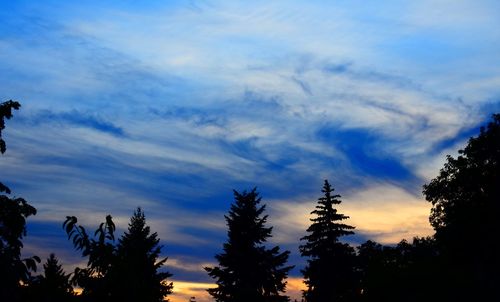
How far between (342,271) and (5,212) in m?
37.8

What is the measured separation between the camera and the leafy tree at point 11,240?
210 inches

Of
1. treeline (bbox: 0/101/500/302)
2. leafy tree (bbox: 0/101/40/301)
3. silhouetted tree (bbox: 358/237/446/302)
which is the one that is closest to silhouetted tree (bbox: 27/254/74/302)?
leafy tree (bbox: 0/101/40/301)

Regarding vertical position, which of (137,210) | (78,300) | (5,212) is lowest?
(78,300)

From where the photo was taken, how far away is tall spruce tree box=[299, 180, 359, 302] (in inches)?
1663

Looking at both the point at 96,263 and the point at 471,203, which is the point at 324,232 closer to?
the point at 471,203

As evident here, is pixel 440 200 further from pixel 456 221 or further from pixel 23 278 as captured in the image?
pixel 23 278

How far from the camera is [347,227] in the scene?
45.0m

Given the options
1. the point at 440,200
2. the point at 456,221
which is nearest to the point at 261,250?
the point at 456,221

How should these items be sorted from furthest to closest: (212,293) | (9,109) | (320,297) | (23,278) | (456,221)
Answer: (456,221) < (320,297) < (212,293) < (9,109) < (23,278)

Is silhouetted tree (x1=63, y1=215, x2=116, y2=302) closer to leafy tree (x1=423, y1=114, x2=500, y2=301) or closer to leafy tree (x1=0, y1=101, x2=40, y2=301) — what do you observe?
leafy tree (x1=0, y1=101, x2=40, y2=301)

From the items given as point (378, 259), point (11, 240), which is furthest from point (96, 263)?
point (378, 259)

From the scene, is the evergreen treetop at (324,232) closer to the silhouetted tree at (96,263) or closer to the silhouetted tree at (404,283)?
the silhouetted tree at (404,283)

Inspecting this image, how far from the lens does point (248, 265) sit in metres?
38.8

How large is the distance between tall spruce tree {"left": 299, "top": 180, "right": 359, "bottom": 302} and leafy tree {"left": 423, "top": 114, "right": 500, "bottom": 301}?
8039 mm
